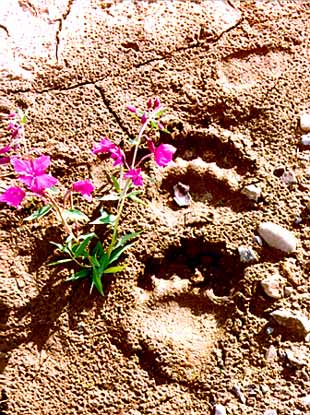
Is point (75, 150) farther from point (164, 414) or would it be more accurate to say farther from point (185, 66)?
point (164, 414)

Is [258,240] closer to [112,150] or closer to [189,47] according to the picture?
[112,150]

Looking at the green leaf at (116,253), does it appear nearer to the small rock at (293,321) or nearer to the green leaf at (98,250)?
the green leaf at (98,250)

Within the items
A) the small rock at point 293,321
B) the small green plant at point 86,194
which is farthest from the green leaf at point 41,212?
the small rock at point 293,321

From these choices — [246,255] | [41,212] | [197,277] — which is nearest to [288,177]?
[246,255]

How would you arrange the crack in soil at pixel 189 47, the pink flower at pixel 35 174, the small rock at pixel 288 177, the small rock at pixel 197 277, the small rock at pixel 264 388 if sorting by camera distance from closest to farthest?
the pink flower at pixel 35 174, the small rock at pixel 264 388, the small rock at pixel 197 277, the small rock at pixel 288 177, the crack in soil at pixel 189 47

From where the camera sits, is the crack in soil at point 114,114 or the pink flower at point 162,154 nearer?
the pink flower at point 162,154

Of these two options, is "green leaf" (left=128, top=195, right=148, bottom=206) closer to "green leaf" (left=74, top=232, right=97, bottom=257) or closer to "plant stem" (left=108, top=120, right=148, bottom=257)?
"plant stem" (left=108, top=120, right=148, bottom=257)
